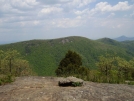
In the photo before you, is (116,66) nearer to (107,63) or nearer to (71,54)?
(107,63)

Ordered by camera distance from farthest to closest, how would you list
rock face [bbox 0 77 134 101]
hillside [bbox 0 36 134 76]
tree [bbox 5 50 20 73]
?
hillside [bbox 0 36 134 76]
tree [bbox 5 50 20 73]
rock face [bbox 0 77 134 101]

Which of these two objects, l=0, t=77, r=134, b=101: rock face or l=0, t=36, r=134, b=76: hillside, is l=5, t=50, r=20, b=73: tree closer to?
l=0, t=77, r=134, b=101: rock face

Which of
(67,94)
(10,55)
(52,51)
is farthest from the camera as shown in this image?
(52,51)

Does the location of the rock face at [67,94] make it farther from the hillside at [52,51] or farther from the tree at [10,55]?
the hillside at [52,51]

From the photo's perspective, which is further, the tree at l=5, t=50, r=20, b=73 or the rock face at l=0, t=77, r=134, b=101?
the tree at l=5, t=50, r=20, b=73

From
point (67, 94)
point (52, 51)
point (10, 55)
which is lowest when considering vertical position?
point (52, 51)

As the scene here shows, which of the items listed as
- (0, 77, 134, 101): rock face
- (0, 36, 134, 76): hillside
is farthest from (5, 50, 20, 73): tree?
(0, 36, 134, 76): hillside

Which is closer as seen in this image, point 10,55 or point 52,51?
point 10,55

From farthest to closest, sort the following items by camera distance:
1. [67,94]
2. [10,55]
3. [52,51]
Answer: [52,51] < [10,55] < [67,94]

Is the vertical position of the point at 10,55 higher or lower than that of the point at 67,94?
higher

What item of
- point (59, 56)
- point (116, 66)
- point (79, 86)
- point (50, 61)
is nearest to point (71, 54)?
point (116, 66)

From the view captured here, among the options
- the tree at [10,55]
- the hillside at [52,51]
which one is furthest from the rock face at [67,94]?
the hillside at [52,51]

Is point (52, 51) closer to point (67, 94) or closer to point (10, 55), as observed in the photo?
point (10, 55)

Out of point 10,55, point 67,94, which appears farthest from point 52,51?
point 67,94
